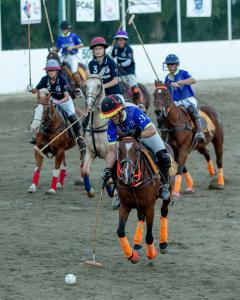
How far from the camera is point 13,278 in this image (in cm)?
1096

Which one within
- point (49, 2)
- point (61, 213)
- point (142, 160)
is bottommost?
point (61, 213)

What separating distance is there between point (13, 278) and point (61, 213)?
424 cm

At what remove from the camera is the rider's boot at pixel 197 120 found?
1692 centimetres

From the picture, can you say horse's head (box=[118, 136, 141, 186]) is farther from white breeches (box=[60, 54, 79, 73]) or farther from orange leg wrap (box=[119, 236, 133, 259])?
white breeches (box=[60, 54, 79, 73])

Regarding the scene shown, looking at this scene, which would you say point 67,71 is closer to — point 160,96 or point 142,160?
point 160,96

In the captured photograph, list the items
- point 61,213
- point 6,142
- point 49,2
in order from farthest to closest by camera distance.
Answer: point 49,2 < point 6,142 < point 61,213

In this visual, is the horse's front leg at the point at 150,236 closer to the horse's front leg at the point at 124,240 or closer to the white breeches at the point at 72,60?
the horse's front leg at the point at 124,240

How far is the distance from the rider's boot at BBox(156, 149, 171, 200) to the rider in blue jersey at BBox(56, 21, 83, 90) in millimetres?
13646

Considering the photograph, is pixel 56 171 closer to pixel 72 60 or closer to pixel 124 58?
pixel 124 58

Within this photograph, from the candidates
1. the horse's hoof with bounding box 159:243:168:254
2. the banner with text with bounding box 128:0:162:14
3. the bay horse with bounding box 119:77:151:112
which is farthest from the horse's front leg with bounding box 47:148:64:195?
the banner with text with bounding box 128:0:162:14

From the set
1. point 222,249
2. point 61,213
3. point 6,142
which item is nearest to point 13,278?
point 222,249

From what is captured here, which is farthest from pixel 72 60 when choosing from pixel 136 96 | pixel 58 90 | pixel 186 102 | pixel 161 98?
pixel 161 98

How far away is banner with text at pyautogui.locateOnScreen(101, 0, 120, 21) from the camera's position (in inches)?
1280

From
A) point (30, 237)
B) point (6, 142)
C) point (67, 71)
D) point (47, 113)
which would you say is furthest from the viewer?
point (67, 71)
